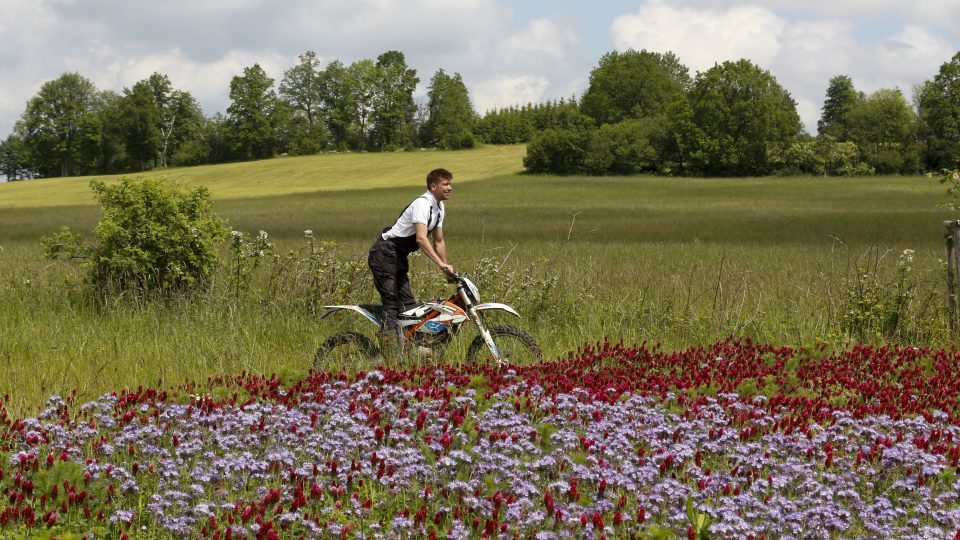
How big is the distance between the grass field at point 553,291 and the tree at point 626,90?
243 feet

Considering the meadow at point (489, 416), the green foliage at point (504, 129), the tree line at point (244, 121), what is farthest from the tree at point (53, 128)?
the meadow at point (489, 416)

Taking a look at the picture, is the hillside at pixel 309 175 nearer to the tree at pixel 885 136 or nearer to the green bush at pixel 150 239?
the tree at pixel 885 136

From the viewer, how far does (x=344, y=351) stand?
9.95 m

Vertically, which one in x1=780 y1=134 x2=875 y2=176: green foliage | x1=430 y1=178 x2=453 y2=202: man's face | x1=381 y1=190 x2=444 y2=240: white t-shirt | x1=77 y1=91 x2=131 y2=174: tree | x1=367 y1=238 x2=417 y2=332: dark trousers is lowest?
x1=367 y1=238 x2=417 y2=332: dark trousers

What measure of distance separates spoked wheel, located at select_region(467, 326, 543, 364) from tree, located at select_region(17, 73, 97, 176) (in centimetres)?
12699

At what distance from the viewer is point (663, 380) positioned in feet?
28.6

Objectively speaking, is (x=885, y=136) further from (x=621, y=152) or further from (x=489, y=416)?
(x=489, y=416)

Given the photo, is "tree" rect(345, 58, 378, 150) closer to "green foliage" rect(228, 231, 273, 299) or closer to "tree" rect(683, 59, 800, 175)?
"tree" rect(683, 59, 800, 175)

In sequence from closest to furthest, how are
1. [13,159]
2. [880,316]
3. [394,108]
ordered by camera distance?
[880,316] < [394,108] < [13,159]

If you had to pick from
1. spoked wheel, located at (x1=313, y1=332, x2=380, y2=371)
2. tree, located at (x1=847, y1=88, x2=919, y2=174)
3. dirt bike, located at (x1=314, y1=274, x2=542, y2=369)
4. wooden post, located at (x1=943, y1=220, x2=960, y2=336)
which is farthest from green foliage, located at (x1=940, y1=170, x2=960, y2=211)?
A: tree, located at (x1=847, y1=88, x2=919, y2=174)

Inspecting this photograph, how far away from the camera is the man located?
9.52m

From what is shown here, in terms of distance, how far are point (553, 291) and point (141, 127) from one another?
4629 inches

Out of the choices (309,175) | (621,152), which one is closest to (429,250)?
(621,152)

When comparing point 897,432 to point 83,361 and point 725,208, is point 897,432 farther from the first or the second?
point 725,208
